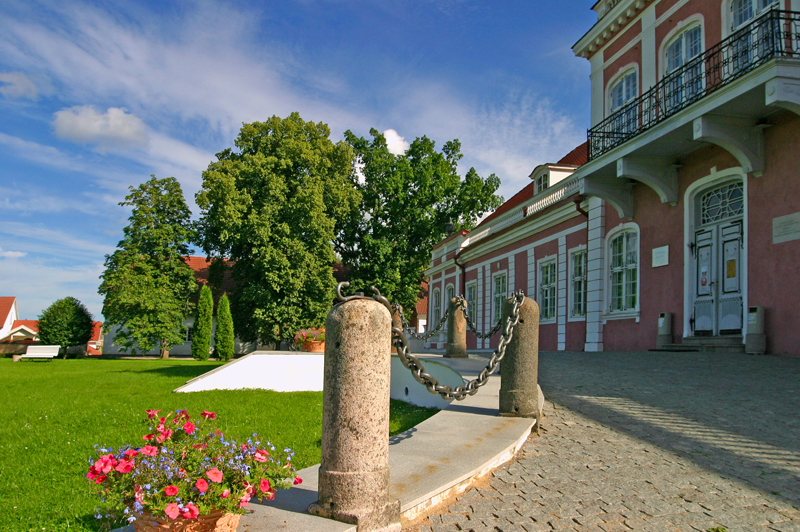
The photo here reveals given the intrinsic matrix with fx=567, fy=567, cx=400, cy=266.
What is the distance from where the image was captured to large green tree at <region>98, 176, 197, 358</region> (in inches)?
1213

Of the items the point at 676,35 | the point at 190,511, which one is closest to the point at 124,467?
the point at 190,511

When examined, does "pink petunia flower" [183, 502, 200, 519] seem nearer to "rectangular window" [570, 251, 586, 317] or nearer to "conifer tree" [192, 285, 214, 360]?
"rectangular window" [570, 251, 586, 317]

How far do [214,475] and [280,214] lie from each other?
27559 millimetres

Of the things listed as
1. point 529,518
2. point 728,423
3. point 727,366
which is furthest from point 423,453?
point 727,366

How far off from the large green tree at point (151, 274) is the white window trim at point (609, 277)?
2427 centimetres

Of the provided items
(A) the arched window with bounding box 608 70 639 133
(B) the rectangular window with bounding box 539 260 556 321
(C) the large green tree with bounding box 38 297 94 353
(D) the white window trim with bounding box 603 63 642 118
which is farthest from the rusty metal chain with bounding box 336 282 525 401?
(C) the large green tree with bounding box 38 297 94 353

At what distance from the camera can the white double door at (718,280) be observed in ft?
36.2

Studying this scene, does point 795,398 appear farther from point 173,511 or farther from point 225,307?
point 225,307

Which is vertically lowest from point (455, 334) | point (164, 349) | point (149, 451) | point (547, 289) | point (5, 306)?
point (164, 349)

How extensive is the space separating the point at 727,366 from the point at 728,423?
3898mm

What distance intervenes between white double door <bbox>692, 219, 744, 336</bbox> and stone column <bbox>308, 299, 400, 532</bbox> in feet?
33.5

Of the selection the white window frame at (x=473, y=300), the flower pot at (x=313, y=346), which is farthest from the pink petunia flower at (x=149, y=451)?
the white window frame at (x=473, y=300)

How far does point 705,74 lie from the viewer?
11250 millimetres

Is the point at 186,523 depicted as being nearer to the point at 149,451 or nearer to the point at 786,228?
the point at 149,451
